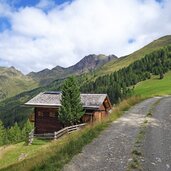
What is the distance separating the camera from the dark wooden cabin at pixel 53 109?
50156mm

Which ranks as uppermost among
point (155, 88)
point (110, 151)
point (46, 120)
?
point (155, 88)

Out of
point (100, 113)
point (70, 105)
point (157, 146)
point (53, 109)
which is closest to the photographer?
point (157, 146)

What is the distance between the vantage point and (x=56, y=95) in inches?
2154

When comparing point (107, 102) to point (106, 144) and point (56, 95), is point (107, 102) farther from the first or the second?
point (106, 144)

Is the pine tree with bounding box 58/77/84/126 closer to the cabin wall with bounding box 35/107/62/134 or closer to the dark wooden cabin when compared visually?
the dark wooden cabin

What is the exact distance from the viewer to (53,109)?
172 feet

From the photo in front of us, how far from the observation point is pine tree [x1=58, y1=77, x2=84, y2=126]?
46.0 metres

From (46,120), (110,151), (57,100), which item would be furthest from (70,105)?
(110,151)

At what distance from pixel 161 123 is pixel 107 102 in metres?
34.0

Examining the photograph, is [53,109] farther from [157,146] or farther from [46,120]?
[157,146]

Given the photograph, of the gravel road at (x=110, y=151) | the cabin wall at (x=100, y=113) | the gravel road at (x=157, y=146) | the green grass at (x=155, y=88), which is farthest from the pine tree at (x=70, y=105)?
the green grass at (x=155, y=88)

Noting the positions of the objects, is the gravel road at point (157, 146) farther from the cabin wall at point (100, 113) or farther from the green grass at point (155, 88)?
the green grass at point (155, 88)

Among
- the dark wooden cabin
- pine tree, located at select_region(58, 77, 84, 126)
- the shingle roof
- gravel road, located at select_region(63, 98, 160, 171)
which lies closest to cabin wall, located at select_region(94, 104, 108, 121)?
the dark wooden cabin

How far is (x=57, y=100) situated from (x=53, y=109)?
1808 mm
